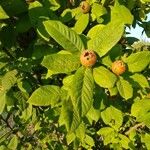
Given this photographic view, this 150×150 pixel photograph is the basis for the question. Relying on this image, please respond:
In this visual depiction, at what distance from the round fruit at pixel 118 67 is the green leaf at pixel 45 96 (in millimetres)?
361

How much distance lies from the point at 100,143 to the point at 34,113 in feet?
3.37

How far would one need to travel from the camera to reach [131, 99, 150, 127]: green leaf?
93.0 inches

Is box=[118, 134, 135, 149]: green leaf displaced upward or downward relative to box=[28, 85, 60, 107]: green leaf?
downward

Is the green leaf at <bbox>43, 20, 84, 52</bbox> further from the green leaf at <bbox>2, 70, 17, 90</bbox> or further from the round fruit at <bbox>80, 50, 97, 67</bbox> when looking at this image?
the green leaf at <bbox>2, 70, 17, 90</bbox>

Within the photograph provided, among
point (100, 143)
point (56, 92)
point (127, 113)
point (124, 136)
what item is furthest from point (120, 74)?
point (100, 143)

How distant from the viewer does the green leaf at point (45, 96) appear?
205 centimetres

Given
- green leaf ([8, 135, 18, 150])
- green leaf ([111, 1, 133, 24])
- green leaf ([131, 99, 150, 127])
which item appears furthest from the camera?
green leaf ([8, 135, 18, 150])

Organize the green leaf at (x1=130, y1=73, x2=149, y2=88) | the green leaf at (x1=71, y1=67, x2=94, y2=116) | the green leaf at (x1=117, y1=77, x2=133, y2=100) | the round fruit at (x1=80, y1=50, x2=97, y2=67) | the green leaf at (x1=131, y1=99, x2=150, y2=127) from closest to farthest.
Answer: the green leaf at (x1=71, y1=67, x2=94, y2=116), the round fruit at (x1=80, y1=50, x2=97, y2=67), the green leaf at (x1=117, y1=77, x2=133, y2=100), the green leaf at (x1=130, y1=73, x2=149, y2=88), the green leaf at (x1=131, y1=99, x2=150, y2=127)

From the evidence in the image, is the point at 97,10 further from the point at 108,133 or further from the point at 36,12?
the point at 108,133

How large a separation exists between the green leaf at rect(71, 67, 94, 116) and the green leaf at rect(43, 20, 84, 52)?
6.5 inches

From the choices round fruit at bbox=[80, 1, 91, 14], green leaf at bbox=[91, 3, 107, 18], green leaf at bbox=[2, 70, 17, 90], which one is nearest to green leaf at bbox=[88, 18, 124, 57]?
green leaf at bbox=[91, 3, 107, 18]

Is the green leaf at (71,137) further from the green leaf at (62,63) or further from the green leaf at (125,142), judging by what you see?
the green leaf at (62,63)

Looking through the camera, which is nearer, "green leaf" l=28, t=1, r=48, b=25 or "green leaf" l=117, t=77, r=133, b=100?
"green leaf" l=117, t=77, r=133, b=100

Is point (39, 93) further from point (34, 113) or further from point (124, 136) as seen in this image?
point (124, 136)
